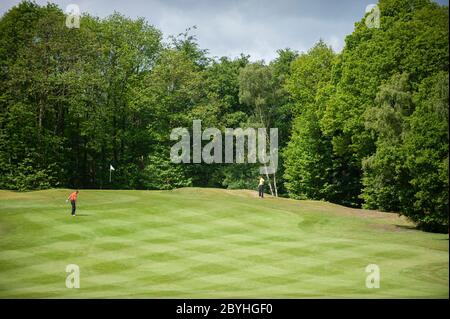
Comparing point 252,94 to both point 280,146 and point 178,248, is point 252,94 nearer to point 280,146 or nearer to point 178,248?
point 280,146

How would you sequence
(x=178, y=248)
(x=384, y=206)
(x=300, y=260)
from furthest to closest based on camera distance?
(x=384, y=206) < (x=178, y=248) < (x=300, y=260)

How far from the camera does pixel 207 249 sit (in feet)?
126

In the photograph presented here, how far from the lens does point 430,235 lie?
1773 inches

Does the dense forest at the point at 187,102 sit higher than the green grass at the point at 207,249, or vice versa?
the dense forest at the point at 187,102

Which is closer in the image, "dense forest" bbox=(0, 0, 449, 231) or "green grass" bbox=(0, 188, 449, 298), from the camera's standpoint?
"green grass" bbox=(0, 188, 449, 298)

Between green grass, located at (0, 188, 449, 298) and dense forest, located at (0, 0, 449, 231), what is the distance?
8879 mm

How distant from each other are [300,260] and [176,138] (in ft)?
171

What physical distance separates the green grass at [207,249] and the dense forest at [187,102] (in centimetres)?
888

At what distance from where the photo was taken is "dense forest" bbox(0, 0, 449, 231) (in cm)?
5525

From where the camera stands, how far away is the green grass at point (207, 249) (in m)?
28.8

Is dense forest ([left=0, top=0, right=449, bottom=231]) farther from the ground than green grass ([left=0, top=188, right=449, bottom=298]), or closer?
farther from the ground

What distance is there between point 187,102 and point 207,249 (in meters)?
53.8

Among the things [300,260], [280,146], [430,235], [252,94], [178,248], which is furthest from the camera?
[280,146]
